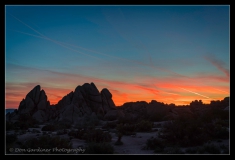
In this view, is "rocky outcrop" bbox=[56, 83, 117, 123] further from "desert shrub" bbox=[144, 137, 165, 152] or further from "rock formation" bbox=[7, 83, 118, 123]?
"desert shrub" bbox=[144, 137, 165, 152]

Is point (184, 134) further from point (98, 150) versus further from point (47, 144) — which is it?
point (47, 144)

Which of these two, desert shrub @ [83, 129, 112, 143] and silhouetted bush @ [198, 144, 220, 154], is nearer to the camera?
silhouetted bush @ [198, 144, 220, 154]

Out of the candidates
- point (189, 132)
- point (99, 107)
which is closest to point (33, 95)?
point (99, 107)

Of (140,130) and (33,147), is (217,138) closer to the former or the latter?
(140,130)

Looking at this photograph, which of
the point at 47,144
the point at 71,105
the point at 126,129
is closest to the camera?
the point at 47,144

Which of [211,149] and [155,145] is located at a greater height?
[211,149]

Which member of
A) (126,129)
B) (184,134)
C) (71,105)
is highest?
(71,105)

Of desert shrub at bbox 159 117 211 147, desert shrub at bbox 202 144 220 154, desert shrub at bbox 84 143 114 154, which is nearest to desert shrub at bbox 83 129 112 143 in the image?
desert shrub at bbox 84 143 114 154

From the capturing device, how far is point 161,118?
32.3 meters

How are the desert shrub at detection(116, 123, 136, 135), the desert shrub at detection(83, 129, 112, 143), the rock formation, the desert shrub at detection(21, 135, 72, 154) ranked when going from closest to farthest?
the desert shrub at detection(21, 135, 72, 154), the desert shrub at detection(83, 129, 112, 143), the desert shrub at detection(116, 123, 136, 135), the rock formation

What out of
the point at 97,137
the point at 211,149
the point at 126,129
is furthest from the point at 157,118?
the point at 211,149

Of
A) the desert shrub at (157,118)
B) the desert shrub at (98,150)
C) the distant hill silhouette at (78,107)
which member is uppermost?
the distant hill silhouette at (78,107)

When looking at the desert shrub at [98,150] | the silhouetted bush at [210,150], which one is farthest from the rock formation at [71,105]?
the silhouetted bush at [210,150]

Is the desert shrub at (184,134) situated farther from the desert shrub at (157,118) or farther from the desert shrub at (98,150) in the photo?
the desert shrub at (157,118)
